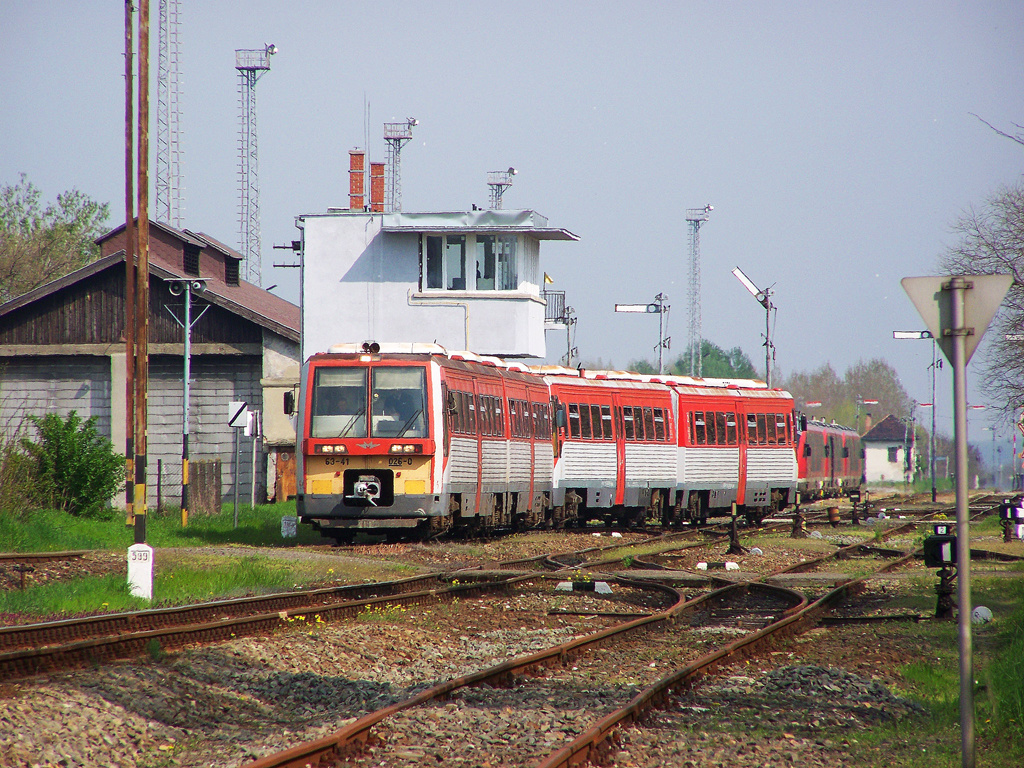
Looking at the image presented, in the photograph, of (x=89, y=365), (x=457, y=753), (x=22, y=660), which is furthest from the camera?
(x=89, y=365)

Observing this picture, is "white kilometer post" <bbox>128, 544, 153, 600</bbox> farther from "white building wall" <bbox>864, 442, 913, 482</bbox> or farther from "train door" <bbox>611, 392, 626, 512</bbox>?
"white building wall" <bbox>864, 442, 913, 482</bbox>

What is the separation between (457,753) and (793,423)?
29.1 meters

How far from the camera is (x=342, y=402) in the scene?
20547 millimetres

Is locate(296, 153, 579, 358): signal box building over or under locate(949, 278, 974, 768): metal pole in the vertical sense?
over

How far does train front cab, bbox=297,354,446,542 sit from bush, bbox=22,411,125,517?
657cm

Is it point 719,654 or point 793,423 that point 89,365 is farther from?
point 719,654

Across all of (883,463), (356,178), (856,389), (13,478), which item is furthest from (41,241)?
(856,389)

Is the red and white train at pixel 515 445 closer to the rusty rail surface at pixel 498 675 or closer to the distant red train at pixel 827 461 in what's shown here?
the rusty rail surface at pixel 498 675

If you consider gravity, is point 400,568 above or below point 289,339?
below

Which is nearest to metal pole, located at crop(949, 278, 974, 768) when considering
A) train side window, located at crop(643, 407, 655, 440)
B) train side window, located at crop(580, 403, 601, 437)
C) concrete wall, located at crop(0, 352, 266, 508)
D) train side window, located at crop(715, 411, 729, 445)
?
train side window, located at crop(580, 403, 601, 437)

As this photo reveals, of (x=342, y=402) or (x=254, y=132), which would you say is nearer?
(x=342, y=402)

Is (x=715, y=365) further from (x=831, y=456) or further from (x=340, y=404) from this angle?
(x=340, y=404)

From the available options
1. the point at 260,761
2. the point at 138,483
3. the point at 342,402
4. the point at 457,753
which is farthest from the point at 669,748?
the point at 342,402

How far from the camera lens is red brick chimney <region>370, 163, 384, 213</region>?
54125mm
